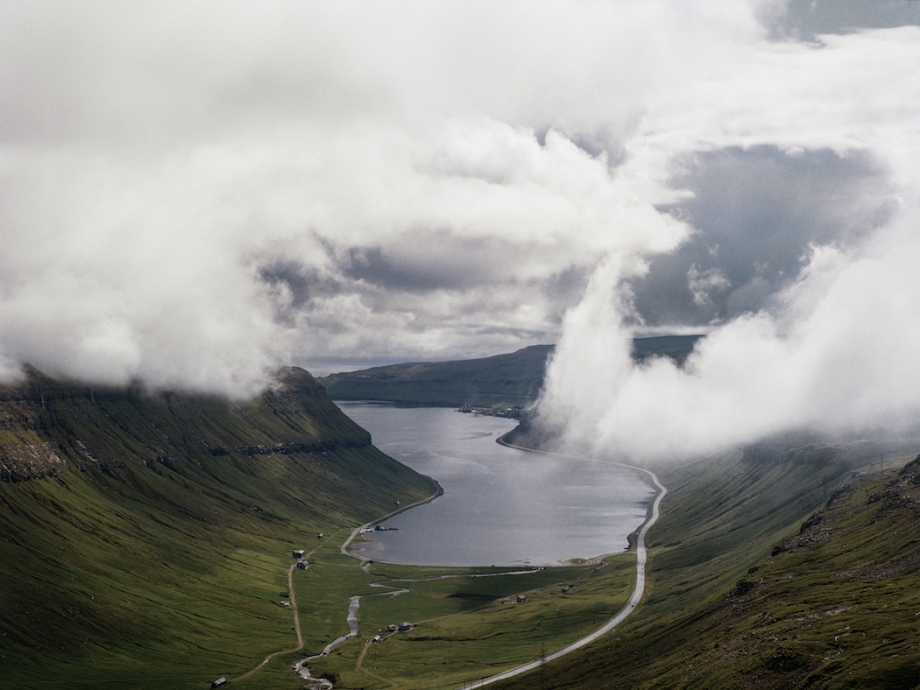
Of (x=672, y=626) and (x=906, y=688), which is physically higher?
(x=906, y=688)

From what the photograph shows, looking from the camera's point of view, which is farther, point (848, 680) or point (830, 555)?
point (830, 555)

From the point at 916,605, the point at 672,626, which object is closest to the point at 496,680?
the point at 672,626

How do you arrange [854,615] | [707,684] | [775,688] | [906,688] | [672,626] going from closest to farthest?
[906,688] → [775,688] → [707,684] → [854,615] → [672,626]

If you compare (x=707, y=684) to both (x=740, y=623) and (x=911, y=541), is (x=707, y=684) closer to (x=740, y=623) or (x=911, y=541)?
(x=740, y=623)

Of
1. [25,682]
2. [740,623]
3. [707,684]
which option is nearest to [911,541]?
[740,623]

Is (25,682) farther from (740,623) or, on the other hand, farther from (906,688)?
(906,688)

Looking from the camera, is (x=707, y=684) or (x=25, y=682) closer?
(x=707, y=684)

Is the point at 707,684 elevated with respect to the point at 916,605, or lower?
lower

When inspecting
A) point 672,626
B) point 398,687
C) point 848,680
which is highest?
point 848,680

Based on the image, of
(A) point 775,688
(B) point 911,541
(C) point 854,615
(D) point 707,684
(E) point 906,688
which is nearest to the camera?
(E) point 906,688
